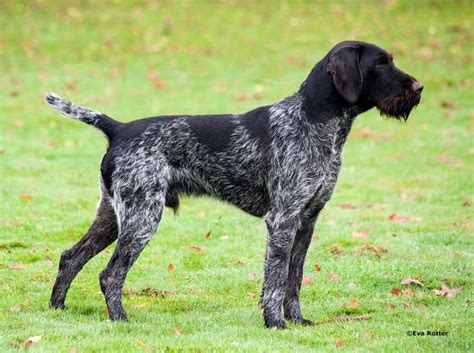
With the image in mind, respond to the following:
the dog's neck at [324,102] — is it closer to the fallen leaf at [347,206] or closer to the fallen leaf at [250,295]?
the fallen leaf at [250,295]

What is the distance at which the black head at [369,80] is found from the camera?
718 centimetres

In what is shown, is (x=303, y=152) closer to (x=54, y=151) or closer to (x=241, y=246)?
(x=241, y=246)

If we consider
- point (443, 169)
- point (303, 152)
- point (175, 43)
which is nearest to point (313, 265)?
point (303, 152)

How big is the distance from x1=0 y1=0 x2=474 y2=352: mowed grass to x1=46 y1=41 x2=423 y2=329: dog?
1.71ft

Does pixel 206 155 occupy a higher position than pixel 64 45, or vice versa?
pixel 64 45

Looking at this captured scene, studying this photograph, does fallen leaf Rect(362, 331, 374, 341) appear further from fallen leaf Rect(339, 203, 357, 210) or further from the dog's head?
fallen leaf Rect(339, 203, 357, 210)

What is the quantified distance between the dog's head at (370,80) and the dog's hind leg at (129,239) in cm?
192

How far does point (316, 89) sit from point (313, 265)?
9.21 ft

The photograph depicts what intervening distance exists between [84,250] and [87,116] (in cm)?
128

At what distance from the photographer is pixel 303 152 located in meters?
7.25

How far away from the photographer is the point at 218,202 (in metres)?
7.96

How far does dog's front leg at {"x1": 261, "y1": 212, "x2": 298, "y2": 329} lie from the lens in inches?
283

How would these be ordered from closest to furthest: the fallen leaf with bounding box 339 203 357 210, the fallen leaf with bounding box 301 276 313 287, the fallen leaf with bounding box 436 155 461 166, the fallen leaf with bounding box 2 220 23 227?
the fallen leaf with bounding box 301 276 313 287 → the fallen leaf with bounding box 2 220 23 227 → the fallen leaf with bounding box 339 203 357 210 → the fallen leaf with bounding box 436 155 461 166

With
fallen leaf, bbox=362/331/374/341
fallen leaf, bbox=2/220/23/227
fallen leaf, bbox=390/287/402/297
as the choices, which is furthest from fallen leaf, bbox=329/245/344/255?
fallen leaf, bbox=2/220/23/227
